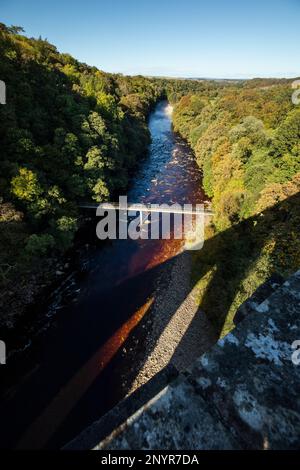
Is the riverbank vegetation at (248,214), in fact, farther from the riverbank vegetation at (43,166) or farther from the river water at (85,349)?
the riverbank vegetation at (43,166)

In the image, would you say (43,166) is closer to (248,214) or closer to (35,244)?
(35,244)

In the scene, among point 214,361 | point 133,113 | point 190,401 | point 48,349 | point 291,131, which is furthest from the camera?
point 133,113

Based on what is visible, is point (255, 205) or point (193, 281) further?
point (255, 205)

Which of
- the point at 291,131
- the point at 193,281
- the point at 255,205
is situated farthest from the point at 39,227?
the point at 291,131

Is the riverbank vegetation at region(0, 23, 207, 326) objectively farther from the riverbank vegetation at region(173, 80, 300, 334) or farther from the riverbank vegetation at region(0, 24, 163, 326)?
the riverbank vegetation at region(173, 80, 300, 334)

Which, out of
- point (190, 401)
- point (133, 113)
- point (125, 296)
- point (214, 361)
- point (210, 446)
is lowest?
point (125, 296)

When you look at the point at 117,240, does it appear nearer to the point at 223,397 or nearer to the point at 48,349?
the point at 48,349

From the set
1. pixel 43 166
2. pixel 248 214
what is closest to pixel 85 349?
pixel 43 166
